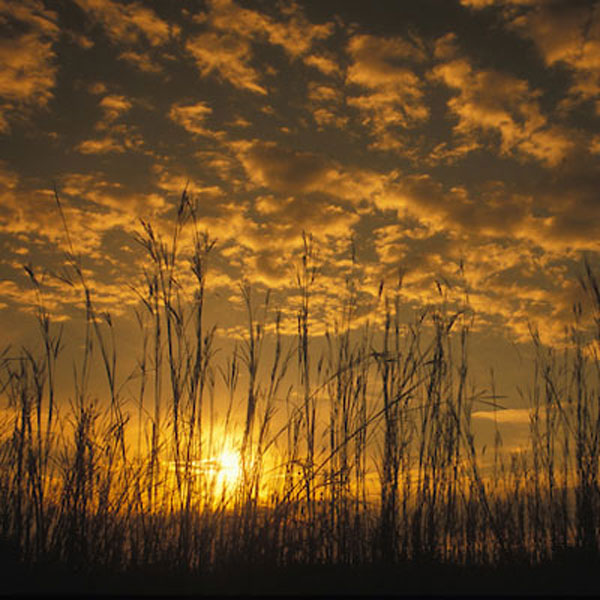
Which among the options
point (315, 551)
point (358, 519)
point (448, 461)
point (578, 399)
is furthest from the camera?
point (578, 399)

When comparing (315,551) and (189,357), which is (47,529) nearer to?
(189,357)

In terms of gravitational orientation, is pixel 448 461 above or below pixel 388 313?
below

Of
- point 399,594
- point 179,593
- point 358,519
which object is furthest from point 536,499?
point 179,593

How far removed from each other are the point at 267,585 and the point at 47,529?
37.7 inches

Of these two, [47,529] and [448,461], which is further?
[448,461]

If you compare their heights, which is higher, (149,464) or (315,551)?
(149,464)

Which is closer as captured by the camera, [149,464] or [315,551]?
[315,551]

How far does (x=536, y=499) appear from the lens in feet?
9.65

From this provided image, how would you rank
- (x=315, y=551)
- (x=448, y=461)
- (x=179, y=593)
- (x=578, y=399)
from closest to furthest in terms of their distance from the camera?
(x=179, y=593)
(x=315, y=551)
(x=448, y=461)
(x=578, y=399)

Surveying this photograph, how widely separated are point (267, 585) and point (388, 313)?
1664 millimetres

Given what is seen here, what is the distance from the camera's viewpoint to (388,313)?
10.3ft

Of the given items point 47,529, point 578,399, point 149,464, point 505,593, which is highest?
point 578,399

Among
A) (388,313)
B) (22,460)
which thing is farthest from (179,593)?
(388,313)

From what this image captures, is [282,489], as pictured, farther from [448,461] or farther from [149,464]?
[448,461]
